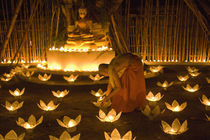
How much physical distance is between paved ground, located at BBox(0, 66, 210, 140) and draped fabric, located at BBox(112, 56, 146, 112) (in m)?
0.14

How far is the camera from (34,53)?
754 centimetres

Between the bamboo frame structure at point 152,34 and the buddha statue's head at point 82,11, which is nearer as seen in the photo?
the buddha statue's head at point 82,11

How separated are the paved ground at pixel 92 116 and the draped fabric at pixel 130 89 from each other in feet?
0.46

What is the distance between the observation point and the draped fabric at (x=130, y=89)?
319 centimetres

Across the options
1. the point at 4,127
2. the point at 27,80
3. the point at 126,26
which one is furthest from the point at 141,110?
the point at 126,26

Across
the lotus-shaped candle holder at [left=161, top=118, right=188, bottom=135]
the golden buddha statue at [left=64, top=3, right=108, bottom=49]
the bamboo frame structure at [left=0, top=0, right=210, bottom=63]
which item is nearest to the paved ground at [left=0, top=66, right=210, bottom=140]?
the lotus-shaped candle holder at [left=161, top=118, right=188, bottom=135]

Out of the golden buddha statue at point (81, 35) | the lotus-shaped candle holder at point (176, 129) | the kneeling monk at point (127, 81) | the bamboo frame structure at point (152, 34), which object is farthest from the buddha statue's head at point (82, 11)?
the lotus-shaped candle holder at point (176, 129)

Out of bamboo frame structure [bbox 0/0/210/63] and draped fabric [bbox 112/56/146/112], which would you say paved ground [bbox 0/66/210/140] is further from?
bamboo frame structure [bbox 0/0/210/63]

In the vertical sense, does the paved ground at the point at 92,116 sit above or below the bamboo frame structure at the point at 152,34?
below

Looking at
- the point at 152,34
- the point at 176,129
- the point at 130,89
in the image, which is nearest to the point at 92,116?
the point at 130,89

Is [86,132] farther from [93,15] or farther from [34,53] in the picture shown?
[34,53]

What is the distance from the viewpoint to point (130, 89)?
10.6 feet

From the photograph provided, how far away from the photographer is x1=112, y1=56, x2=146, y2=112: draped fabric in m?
3.19

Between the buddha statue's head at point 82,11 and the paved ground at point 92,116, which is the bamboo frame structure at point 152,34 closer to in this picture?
the buddha statue's head at point 82,11
